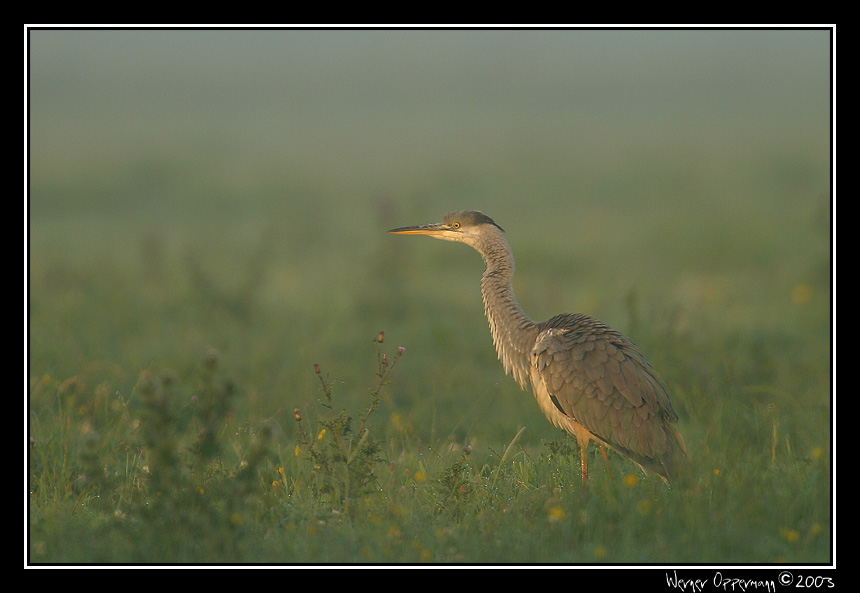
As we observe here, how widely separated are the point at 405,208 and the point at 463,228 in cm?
1098

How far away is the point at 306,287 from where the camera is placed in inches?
475

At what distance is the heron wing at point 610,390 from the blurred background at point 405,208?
118 centimetres

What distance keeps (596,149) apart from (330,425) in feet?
77.3

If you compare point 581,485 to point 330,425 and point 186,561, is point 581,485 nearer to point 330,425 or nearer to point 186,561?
point 330,425

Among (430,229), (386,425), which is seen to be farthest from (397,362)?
(430,229)

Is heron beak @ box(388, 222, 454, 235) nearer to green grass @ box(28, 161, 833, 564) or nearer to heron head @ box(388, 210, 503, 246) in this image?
heron head @ box(388, 210, 503, 246)

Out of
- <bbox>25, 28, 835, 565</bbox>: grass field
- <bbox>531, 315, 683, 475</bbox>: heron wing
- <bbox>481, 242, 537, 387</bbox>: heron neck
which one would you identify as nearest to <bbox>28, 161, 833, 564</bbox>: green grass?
<bbox>25, 28, 835, 565</bbox>: grass field

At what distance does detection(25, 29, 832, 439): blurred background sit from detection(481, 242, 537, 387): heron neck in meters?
0.72

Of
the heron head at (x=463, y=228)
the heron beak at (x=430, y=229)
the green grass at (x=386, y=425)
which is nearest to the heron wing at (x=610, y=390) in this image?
the green grass at (x=386, y=425)

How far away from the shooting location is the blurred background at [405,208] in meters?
8.55

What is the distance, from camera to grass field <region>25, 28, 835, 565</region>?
4164mm

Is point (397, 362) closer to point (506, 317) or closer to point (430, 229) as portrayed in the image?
point (430, 229)

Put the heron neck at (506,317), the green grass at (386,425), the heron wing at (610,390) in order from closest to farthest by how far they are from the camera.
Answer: the green grass at (386,425), the heron wing at (610,390), the heron neck at (506,317)

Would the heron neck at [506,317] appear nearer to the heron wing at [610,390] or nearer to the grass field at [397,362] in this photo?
the heron wing at [610,390]
